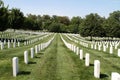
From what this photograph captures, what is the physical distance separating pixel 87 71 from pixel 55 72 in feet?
6.78

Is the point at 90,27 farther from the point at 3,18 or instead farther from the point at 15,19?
the point at 15,19

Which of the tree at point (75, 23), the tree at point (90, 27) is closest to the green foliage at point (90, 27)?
the tree at point (90, 27)

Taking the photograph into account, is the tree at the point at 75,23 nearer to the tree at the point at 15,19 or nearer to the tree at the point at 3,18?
the tree at the point at 15,19

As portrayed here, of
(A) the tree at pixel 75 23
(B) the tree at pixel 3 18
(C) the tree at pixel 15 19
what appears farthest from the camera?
(A) the tree at pixel 75 23

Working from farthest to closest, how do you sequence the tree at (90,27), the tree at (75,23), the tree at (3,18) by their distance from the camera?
1. the tree at (75,23)
2. the tree at (90,27)
3. the tree at (3,18)

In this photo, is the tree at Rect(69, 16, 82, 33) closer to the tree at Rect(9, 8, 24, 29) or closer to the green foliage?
the tree at Rect(9, 8, 24, 29)

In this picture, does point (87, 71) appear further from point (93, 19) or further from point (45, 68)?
point (93, 19)

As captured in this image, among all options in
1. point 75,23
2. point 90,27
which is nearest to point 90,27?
point 90,27

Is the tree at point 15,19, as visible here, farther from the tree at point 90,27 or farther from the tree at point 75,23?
the tree at point 75,23

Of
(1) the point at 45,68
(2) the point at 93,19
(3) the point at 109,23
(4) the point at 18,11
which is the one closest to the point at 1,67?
(1) the point at 45,68

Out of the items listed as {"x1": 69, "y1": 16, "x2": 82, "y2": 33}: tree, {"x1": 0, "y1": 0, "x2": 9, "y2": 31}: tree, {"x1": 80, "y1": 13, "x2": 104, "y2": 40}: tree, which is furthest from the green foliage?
{"x1": 69, "y1": 16, "x2": 82, "y2": 33}: tree

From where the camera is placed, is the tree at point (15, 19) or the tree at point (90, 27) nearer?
the tree at point (90, 27)

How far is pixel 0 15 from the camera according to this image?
50844 millimetres

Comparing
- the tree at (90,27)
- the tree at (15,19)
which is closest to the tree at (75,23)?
the tree at (15,19)
